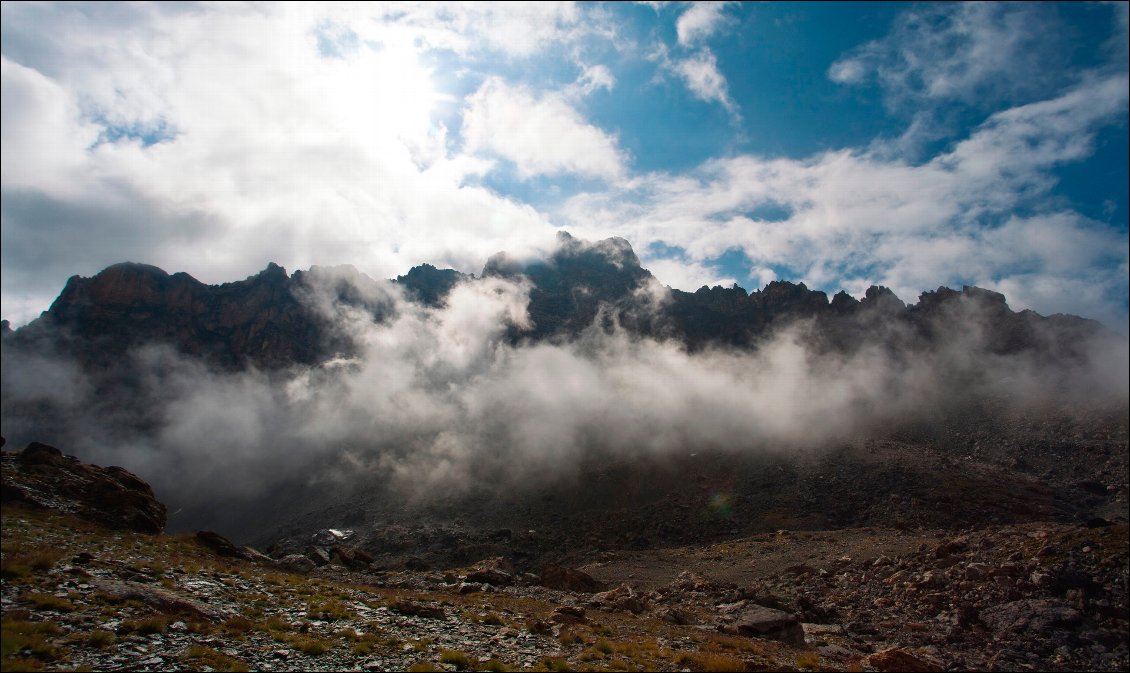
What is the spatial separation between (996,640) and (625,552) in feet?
212

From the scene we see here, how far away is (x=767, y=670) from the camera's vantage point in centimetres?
2155

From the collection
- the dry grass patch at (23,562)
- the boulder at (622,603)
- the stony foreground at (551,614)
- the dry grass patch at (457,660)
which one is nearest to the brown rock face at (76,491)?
the stony foreground at (551,614)

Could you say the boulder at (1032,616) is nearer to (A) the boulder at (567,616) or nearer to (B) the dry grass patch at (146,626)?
(A) the boulder at (567,616)

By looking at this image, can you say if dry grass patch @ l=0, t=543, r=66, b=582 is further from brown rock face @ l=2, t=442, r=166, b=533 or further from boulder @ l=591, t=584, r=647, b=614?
boulder @ l=591, t=584, r=647, b=614

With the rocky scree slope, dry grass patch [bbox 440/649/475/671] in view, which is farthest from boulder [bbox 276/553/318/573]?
dry grass patch [bbox 440/649/475/671]

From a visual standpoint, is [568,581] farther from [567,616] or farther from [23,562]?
[23,562]

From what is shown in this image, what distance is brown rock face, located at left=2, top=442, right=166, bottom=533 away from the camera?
48.2 metres

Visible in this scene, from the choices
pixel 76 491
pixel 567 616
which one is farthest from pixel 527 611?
pixel 76 491

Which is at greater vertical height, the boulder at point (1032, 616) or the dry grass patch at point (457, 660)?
the dry grass patch at point (457, 660)

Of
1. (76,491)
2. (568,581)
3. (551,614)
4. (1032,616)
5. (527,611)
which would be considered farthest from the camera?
(568,581)

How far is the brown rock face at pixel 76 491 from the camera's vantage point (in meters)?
48.2

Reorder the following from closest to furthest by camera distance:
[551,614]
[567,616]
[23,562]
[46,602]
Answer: [46,602] → [23,562] → [567,616] → [551,614]

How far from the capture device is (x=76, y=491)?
5266cm

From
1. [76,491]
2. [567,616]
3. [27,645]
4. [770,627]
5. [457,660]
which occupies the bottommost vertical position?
[770,627]
